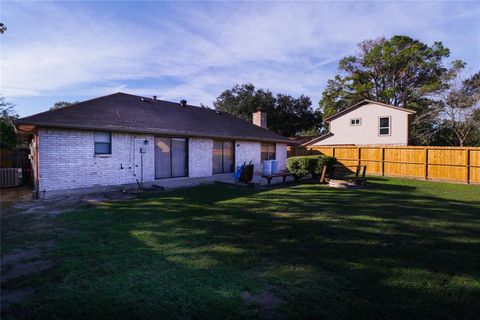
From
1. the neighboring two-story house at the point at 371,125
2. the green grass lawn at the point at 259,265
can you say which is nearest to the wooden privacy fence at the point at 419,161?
the neighboring two-story house at the point at 371,125

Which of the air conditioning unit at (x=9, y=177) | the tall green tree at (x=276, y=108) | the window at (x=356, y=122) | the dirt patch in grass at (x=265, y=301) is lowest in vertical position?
the dirt patch in grass at (x=265, y=301)

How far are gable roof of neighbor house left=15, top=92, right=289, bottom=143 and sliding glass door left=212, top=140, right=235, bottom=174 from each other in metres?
0.73

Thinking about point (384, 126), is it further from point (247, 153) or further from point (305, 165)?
point (247, 153)

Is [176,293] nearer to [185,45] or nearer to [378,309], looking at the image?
[378,309]

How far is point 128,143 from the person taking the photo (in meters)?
11.7

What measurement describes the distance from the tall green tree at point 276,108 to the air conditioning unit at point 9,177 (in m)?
31.3

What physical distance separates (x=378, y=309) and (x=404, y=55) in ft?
121

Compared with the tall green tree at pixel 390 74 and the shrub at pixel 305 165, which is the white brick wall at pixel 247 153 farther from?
the tall green tree at pixel 390 74

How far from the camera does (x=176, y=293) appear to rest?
319 centimetres

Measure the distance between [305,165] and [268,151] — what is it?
5.53 m

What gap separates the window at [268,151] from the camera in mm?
19314

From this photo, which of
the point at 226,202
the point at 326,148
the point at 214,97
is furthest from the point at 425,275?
Result: the point at 214,97

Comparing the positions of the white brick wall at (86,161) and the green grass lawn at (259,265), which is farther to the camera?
the white brick wall at (86,161)

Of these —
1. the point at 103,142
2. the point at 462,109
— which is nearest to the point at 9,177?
the point at 103,142
